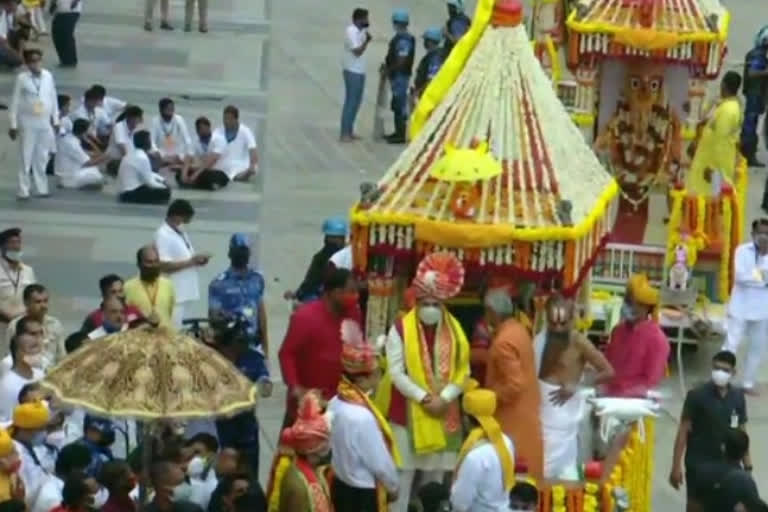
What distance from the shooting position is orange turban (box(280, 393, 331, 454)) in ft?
44.2

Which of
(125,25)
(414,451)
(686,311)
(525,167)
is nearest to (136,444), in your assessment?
(414,451)

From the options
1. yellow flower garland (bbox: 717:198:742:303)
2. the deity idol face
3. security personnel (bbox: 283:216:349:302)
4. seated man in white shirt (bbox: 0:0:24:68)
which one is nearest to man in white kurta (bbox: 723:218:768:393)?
yellow flower garland (bbox: 717:198:742:303)

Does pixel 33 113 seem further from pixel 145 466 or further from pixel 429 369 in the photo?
pixel 145 466

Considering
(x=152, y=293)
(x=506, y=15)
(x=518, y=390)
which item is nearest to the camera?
(x=518, y=390)

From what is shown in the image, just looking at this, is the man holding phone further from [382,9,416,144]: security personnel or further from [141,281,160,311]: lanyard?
[382,9,416,144]: security personnel

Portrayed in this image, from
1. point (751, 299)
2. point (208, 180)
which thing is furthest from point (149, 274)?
point (208, 180)

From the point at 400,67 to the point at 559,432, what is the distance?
13.2 m

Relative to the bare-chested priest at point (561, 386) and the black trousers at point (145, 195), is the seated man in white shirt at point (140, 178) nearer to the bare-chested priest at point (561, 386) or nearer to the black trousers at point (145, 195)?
the black trousers at point (145, 195)

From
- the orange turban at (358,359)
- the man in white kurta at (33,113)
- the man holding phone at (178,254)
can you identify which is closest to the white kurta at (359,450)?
the orange turban at (358,359)

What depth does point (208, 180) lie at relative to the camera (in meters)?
25.6

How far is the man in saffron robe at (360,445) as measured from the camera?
45.9ft

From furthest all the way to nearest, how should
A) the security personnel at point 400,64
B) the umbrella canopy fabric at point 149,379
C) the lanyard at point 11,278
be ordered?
the security personnel at point 400,64, the lanyard at point 11,278, the umbrella canopy fabric at point 149,379

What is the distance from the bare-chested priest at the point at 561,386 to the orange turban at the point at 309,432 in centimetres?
174

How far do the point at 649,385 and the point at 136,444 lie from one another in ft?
10.7
